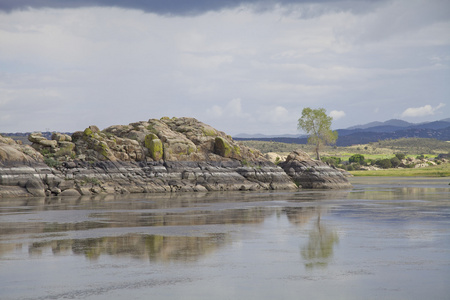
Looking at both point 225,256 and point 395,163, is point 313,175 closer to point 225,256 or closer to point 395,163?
point 225,256

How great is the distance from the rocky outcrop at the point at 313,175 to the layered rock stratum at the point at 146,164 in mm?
136

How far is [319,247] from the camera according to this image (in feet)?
68.4

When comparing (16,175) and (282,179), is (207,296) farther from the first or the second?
(282,179)

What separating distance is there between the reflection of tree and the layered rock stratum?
35.6 m

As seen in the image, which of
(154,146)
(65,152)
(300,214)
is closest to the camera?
(300,214)

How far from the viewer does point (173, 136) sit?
69062 mm

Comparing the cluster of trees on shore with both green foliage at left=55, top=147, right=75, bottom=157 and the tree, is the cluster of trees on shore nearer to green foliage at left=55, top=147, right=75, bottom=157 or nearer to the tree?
the tree

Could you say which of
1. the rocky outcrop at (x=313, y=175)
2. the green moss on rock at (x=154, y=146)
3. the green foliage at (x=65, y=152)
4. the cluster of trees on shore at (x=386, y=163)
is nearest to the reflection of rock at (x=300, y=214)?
the green moss on rock at (x=154, y=146)

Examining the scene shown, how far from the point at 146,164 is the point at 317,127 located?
57.1 m

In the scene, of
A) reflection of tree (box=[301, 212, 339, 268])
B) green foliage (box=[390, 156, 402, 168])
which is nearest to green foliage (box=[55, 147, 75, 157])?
reflection of tree (box=[301, 212, 339, 268])

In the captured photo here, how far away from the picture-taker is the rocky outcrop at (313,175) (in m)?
73.9

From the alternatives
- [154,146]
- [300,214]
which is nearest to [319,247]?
[300,214]

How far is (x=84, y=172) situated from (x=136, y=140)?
9.39 m

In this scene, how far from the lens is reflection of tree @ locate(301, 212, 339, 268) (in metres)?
17.8
